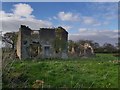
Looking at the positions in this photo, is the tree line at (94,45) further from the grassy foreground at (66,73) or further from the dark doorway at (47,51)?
the dark doorway at (47,51)

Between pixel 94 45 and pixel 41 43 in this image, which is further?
pixel 41 43

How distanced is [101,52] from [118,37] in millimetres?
700

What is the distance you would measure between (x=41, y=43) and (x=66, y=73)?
136 cm

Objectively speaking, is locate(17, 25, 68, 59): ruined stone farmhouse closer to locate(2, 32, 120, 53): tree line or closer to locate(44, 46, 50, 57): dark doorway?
locate(44, 46, 50, 57): dark doorway

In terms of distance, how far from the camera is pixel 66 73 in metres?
5.86

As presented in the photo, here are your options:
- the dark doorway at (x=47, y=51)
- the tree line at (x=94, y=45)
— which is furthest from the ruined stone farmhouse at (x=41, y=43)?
the tree line at (x=94, y=45)

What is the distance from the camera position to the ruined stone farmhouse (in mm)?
6441

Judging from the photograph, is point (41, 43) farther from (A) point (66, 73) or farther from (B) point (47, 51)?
(A) point (66, 73)

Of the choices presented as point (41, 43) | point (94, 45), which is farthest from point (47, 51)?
point (94, 45)

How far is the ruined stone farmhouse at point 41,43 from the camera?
21.1 feet

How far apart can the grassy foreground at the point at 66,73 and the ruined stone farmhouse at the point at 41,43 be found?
26 centimetres

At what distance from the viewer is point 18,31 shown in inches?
242

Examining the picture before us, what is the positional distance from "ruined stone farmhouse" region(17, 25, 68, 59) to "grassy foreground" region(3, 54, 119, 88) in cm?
26

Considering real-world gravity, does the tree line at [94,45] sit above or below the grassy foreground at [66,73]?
above
